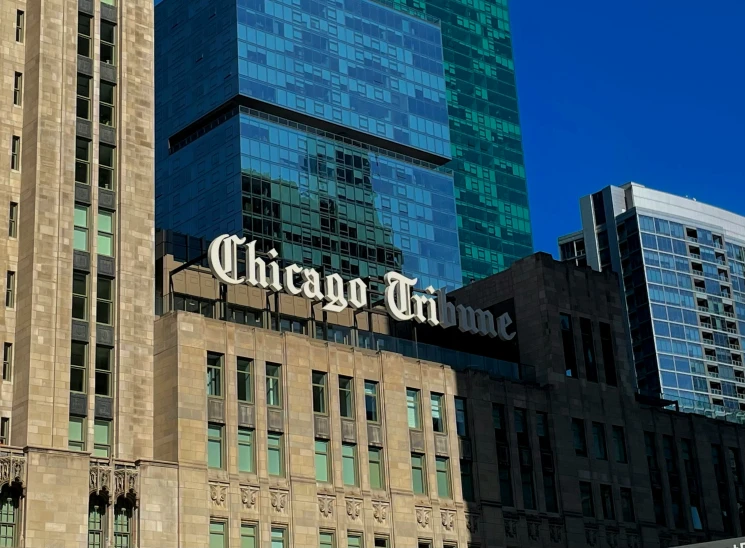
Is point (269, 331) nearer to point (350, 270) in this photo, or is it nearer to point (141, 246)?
point (141, 246)

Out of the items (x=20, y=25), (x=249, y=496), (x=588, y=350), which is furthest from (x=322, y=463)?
(x=20, y=25)

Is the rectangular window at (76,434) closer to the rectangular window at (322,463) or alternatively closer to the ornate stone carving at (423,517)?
the rectangular window at (322,463)

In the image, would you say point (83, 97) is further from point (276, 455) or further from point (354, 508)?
point (354, 508)

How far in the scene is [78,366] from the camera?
81.5m

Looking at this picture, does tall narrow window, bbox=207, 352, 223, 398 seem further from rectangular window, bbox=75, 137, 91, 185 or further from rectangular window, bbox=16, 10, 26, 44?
rectangular window, bbox=16, 10, 26, 44

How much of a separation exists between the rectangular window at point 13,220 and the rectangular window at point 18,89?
6922 mm

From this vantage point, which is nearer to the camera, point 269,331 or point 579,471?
point 269,331

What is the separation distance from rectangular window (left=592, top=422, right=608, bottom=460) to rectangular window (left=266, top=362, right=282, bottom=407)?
1137 inches

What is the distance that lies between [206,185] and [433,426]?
104m

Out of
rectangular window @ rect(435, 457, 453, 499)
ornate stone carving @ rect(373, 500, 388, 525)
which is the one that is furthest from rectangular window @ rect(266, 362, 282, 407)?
rectangular window @ rect(435, 457, 453, 499)

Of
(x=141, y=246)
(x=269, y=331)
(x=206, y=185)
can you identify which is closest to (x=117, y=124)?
(x=141, y=246)

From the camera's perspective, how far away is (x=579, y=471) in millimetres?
102625

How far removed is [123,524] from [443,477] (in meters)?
25.7

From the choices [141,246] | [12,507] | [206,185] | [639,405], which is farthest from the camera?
[206,185]
